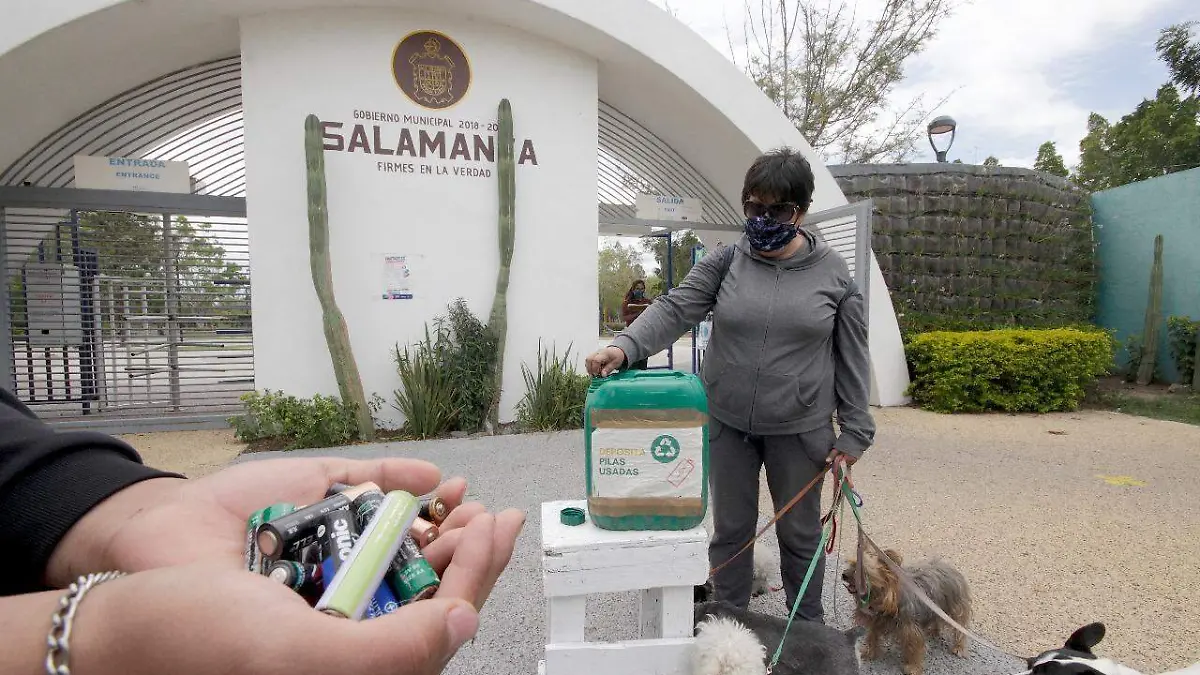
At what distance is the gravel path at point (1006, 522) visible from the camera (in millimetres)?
2400

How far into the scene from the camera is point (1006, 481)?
14.8 feet

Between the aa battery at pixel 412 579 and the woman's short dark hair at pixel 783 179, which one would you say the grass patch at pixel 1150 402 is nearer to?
the woman's short dark hair at pixel 783 179

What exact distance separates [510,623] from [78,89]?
703 cm

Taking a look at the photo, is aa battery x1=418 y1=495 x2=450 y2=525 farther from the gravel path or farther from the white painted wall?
the white painted wall

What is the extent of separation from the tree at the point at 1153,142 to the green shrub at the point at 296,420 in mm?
19958

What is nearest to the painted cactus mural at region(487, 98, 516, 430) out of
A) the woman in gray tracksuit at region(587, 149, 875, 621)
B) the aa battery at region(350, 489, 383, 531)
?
the woman in gray tracksuit at region(587, 149, 875, 621)

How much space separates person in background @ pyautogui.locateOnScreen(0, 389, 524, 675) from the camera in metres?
0.61

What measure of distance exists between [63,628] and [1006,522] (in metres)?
4.43

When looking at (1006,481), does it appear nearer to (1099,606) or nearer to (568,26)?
(1099,606)

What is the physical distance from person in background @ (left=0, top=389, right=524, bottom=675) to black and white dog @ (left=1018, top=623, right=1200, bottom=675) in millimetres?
1602

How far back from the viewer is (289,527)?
931mm

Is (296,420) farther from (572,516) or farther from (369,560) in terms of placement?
(369,560)

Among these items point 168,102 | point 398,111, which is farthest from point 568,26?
point 168,102

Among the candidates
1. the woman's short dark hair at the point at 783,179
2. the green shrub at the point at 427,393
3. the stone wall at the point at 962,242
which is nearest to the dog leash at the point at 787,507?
the woman's short dark hair at the point at 783,179
